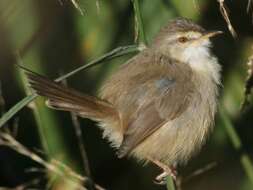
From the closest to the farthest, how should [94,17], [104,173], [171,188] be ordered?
[171,188], [94,17], [104,173]

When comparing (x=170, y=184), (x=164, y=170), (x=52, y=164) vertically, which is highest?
(x=52, y=164)

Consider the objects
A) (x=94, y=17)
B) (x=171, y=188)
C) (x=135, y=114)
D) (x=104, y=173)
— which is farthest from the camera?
(x=104, y=173)

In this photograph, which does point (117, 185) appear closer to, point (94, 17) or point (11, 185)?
point (11, 185)

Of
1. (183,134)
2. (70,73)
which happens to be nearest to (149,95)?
(183,134)

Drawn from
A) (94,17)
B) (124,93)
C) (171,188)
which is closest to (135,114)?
(124,93)

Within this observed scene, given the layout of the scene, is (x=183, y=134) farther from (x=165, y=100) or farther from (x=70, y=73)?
(x=70, y=73)

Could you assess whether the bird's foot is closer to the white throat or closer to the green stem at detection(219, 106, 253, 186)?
the green stem at detection(219, 106, 253, 186)

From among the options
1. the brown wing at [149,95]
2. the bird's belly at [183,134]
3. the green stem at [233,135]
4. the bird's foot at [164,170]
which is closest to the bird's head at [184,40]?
the brown wing at [149,95]
